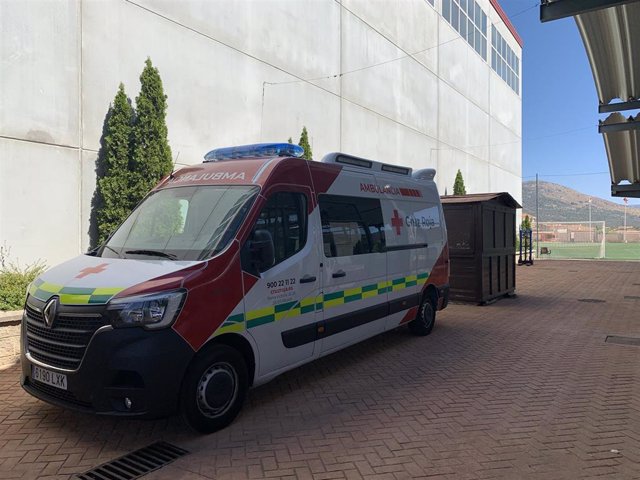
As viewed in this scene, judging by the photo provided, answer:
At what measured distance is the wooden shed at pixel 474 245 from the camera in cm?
1102

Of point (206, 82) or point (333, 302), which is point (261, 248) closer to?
point (333, 302)

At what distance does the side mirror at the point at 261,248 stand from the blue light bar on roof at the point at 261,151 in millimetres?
1342

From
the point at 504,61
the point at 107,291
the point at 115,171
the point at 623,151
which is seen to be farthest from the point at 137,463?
the point at 504,61

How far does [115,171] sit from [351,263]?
587 cm

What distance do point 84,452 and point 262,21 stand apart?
1211 cm

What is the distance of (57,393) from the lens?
3.87m

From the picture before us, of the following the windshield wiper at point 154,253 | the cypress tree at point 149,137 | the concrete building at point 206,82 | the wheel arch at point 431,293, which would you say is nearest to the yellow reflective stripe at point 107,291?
the windshield wiper at point 154,253

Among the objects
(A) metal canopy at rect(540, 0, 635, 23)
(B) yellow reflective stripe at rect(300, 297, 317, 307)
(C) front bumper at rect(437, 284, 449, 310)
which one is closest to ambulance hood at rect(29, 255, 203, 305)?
(B) yellow reflective stripe at rect(300, 297, 317, 307)

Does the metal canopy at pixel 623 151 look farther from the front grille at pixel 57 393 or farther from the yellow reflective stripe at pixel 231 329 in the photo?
the front grille at pixel 57 393

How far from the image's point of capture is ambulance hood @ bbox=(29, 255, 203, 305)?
373cm

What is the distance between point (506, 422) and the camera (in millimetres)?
4387

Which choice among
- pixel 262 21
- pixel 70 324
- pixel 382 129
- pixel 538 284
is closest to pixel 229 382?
pixel 70 324

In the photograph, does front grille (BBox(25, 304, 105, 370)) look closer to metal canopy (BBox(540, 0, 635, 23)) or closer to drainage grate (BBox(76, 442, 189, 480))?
drainage grate (BBox(76, 442, 189, 480))

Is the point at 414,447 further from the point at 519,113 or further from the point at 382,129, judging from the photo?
the point at 519,113
